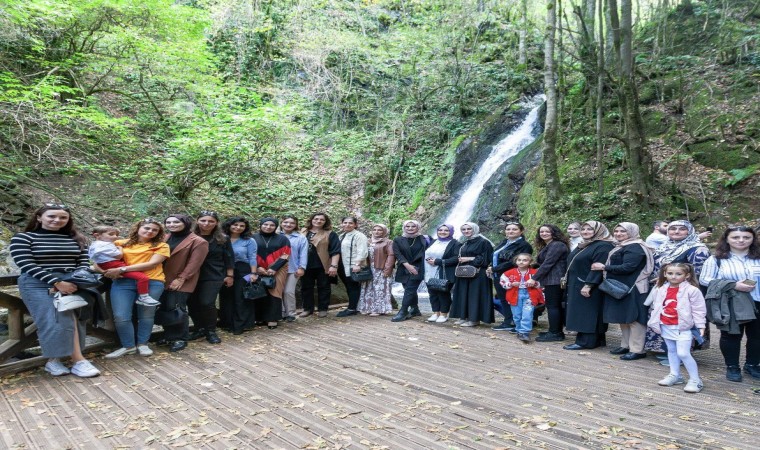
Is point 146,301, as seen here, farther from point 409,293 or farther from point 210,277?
point 409,293

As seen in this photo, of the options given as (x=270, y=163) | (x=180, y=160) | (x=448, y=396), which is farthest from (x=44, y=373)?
(x=270, y=163)

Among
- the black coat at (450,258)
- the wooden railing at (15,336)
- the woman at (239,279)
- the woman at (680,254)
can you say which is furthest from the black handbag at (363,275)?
the wooden railing at (15,336)

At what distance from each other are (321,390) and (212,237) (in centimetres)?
258

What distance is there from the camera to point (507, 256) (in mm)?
6309

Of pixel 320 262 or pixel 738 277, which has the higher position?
pixel 738 277

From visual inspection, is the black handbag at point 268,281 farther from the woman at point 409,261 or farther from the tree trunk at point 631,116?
the tree trunk at point 631,116

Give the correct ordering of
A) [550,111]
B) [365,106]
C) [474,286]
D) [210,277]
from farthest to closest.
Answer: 1. [365,106]
2. [550,111]
3. [474,286]
4. [210,277]

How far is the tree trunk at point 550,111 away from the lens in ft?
32.6

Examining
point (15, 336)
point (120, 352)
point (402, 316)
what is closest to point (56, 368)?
point (15, 336)

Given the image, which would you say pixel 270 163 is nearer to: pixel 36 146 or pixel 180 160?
pixel 180 160

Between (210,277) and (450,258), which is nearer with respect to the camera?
(210,277)

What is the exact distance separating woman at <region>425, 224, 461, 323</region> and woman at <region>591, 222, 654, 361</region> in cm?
215

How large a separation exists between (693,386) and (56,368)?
5.64m

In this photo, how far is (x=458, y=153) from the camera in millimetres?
15781
